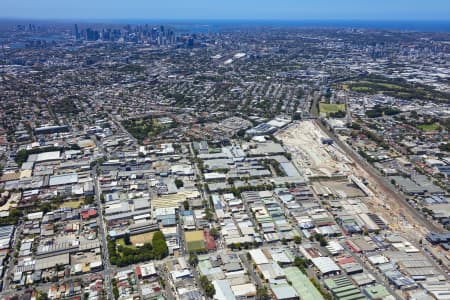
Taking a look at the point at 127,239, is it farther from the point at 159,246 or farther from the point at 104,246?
the point at 159,246

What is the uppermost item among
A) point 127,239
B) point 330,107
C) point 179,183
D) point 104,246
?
point 330,107

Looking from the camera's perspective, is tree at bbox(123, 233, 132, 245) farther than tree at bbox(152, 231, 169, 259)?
Yes

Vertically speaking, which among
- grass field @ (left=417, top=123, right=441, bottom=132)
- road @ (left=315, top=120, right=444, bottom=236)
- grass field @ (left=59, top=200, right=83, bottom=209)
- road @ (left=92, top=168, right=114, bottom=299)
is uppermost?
grass field @ (left=417, top=123, right=441, bottom=132)

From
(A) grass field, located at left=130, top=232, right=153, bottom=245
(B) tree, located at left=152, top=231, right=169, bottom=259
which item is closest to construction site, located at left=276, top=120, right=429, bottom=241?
(B) tree, located at left=152, top=231, right=169, bottom=259

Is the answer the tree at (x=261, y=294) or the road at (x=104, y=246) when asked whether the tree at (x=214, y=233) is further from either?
the road at (x=104, y=246)

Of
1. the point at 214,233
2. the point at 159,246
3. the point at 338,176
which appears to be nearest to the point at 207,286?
the point at 159,246

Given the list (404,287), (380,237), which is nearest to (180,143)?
(380,237)

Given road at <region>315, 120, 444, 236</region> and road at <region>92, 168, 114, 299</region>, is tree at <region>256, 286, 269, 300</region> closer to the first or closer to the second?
road at <region>92, 168, 114, 299</region>
